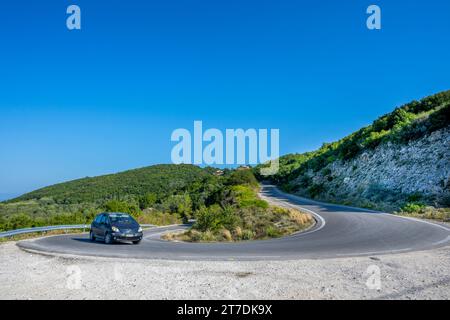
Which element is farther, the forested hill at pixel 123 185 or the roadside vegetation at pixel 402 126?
the forested hill at pixel 123 185

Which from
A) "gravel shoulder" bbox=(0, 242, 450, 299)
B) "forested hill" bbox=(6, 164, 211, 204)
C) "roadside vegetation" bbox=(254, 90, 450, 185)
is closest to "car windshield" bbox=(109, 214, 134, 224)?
"gravel shoulder" bbox=(0, 242, 450, 299)

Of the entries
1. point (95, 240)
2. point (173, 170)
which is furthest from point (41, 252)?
point (173, 170)

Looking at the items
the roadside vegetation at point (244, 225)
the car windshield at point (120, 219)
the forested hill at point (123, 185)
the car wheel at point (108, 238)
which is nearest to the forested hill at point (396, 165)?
the roadside vegetation at point (244, 225)

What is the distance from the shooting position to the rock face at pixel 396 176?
100.0 feet

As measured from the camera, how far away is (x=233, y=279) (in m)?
8.97

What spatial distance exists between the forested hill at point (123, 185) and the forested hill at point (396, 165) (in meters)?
30.5

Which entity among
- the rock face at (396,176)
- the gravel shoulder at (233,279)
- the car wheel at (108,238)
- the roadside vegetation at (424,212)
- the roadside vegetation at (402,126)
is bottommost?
the car wheel at (108,238)

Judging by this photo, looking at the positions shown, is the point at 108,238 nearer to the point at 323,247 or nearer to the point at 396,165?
the point at 323,247

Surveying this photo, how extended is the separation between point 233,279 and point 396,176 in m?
31.4

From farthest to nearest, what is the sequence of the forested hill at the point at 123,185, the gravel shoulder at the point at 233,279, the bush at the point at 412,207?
the forested hill at the point at 123,185
the bush at the point at 412,207
the gravel shoulder at the point at 233,279

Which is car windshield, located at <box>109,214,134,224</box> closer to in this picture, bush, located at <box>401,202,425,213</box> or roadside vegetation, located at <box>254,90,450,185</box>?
bush, located at <box>401,202,425,213</box>

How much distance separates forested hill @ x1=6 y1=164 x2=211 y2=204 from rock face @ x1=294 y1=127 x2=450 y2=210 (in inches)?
1321

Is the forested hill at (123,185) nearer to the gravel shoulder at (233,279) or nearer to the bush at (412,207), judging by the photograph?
the bush at (412,207)
